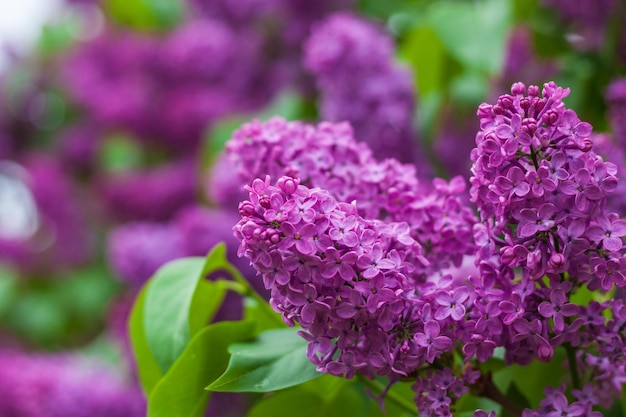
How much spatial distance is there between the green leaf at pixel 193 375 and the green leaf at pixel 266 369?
3 cm

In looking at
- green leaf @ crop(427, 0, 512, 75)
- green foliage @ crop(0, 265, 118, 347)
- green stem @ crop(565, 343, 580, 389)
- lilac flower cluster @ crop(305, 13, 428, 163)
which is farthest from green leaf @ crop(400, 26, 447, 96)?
green foliage @ crop(0, 265, 118, 347)

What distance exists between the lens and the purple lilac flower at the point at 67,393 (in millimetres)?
1002

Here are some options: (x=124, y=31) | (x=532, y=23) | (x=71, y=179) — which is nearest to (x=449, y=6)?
(x=532, y=23)

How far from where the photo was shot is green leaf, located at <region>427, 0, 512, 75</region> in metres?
0.93

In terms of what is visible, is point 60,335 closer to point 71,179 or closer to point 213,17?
point 71,179

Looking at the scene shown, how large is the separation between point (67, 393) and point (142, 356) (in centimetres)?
41

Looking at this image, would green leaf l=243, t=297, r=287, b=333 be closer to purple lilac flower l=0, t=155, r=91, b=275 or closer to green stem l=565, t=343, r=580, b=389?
green stem l=565, t=343, r=580, b=389

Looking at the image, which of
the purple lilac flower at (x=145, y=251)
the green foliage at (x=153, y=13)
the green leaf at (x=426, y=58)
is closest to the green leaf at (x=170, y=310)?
the purple lilac flower at (x=145, y=251)

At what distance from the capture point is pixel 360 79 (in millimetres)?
811

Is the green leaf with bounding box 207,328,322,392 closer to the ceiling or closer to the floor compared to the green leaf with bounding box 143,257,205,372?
closer to the floor

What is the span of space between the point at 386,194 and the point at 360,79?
0.28 metres

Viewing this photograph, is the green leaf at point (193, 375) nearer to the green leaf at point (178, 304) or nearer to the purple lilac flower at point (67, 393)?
the green leaf at point (178, 304)

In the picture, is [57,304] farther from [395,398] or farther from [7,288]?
[395,398]

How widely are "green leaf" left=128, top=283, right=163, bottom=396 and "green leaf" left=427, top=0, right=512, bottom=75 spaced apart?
1.49 feet
